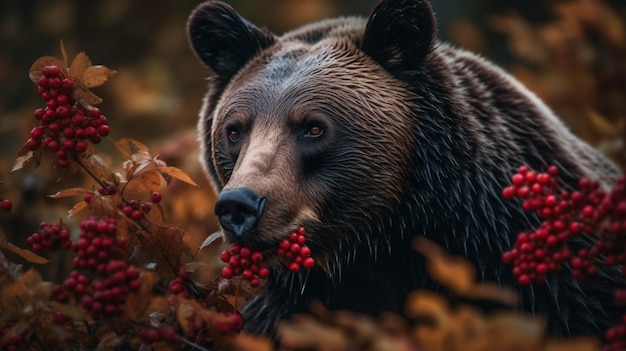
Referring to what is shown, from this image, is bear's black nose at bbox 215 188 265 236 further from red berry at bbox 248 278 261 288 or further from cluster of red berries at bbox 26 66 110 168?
cluster of red berries at bbox 26 66 110 168

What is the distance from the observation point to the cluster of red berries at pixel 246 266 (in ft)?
10.6

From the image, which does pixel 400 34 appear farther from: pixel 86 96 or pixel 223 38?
pixel 86 96

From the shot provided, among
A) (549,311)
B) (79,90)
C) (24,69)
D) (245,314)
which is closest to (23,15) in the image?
(24,69)

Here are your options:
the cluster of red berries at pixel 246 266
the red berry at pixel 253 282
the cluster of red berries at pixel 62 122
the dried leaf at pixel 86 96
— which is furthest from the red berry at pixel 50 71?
the red berry at pixel 253 282

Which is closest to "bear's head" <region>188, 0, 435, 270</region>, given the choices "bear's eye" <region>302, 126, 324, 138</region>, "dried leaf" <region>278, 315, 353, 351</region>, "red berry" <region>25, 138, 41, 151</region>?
"bear's eye" <region>302, 126, 324, 138</region>

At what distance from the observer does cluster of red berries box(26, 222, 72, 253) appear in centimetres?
303

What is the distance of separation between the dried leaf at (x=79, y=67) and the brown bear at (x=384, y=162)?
76cm

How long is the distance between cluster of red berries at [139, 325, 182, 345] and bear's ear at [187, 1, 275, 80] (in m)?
1.90

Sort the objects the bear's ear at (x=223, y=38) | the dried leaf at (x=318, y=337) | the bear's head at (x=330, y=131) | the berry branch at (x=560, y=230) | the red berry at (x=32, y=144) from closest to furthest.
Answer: the dried leaf at (x=318, y=337) < the berry branch at (x=560, y=230) < the red berry at (x=32, y=144) < the bear's head at (x=330, y=131) < the bear's ear at (x=223, y=38)

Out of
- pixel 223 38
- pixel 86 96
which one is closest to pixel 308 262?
pixel 86 96

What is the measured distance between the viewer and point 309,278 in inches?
161

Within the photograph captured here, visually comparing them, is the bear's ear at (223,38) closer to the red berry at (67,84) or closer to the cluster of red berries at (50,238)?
the red berry at (67,84)

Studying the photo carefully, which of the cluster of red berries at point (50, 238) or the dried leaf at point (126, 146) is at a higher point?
the dried leaf at point (126, 146)

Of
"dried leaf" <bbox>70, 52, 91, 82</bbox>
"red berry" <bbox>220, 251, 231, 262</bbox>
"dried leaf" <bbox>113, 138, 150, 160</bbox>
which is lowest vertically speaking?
"red berry" <bbox>220, 251, 231, 262</bbox>
